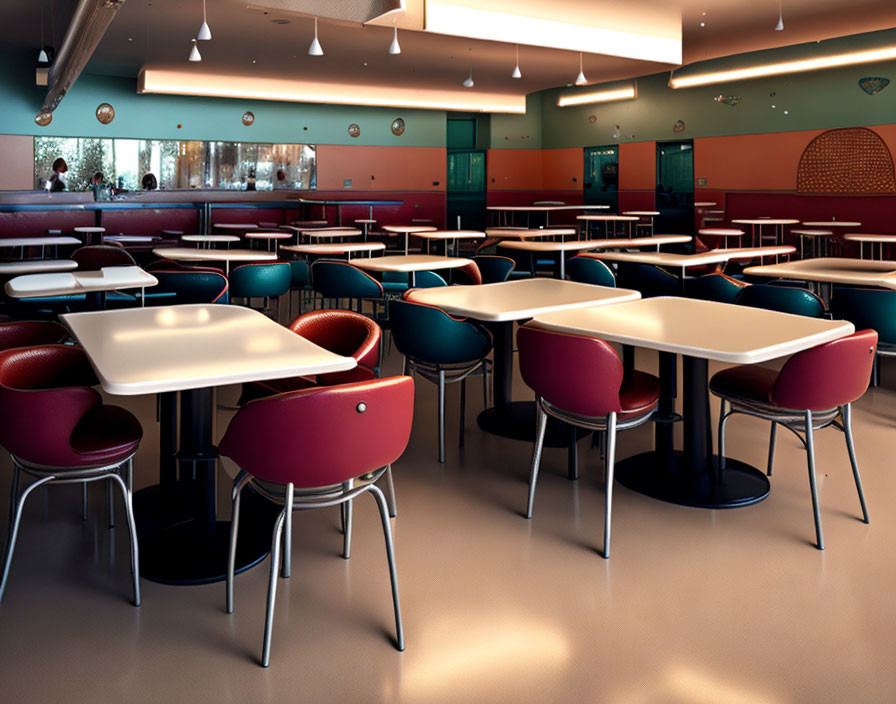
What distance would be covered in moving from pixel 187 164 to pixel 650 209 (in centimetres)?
837

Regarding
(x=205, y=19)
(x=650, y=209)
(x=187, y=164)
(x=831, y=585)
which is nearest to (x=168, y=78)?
(x=187, y=164)

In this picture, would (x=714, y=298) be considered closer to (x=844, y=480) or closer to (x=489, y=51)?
(x=844, y=480)

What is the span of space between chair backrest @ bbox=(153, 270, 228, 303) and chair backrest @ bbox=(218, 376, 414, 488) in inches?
113

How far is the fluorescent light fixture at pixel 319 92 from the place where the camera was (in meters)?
12.2

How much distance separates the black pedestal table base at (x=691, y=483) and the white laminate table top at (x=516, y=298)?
0.81 m

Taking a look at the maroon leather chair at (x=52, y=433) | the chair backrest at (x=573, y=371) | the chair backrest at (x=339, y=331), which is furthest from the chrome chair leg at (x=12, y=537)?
the chair backrest at (x=573, y=371)

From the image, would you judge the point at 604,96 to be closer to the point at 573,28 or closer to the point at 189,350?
the point at 573,28

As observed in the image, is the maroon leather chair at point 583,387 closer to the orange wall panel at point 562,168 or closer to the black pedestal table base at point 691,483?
the black pedestal table base at point 691,483

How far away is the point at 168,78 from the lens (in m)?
12.3

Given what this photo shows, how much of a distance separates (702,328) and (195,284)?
3.18 meters

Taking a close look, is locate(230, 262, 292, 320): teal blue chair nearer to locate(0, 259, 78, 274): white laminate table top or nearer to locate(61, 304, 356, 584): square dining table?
locate(0, 259, 78, 274): white laminate table top

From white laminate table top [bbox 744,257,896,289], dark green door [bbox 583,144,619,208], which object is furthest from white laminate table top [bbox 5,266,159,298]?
dark green door [bbox 583,144,619,208]

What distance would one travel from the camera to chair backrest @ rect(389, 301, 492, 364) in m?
3.73

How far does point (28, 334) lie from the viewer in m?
3.23
